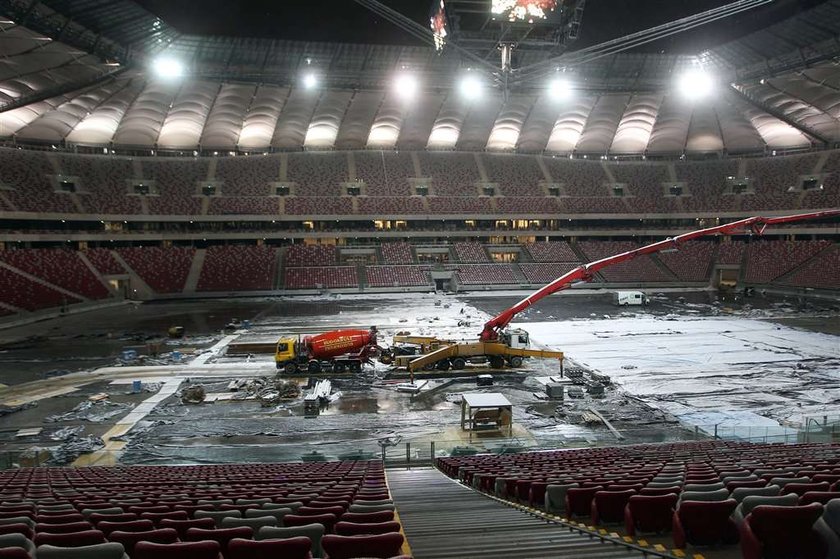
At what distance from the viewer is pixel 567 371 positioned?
961 inches

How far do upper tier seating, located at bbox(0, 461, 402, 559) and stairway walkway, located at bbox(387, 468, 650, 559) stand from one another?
612 mm

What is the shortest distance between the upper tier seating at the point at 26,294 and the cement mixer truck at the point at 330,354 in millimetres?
30236

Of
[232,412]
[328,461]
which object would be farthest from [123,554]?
[232,412]

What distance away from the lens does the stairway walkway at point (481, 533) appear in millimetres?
4730

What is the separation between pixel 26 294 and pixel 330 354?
110 ft

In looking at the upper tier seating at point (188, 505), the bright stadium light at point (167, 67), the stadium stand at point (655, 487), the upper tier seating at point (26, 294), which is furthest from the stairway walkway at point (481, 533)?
the bright stadium light at point (167, 67)

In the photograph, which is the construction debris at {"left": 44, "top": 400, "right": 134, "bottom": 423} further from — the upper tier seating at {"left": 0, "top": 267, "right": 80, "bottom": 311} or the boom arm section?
the upper tier seating at {"left": 0, "top": 267, "right": 80, "bottom": 311}

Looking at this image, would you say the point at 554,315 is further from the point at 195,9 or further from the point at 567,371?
the point at 195,9

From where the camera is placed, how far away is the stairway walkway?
4.73 m

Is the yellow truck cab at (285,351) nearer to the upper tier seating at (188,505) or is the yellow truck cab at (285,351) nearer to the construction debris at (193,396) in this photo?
the construction debris at (193,396)

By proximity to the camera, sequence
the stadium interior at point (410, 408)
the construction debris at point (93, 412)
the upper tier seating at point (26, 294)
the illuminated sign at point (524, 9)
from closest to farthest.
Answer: the stadium interior at point (410, 408) → the construction debris at point (93, 412) → the illuminated sign at point (524, 9) → the upper tier seating at point (26, 294)

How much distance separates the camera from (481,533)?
5.80 meters

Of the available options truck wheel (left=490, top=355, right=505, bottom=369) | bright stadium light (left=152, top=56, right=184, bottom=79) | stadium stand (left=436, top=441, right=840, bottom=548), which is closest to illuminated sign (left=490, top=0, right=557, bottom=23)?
truck wheel (left=490, top=355, right=505, bottom=369)

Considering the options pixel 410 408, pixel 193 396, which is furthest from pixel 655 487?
pixel 193 396
